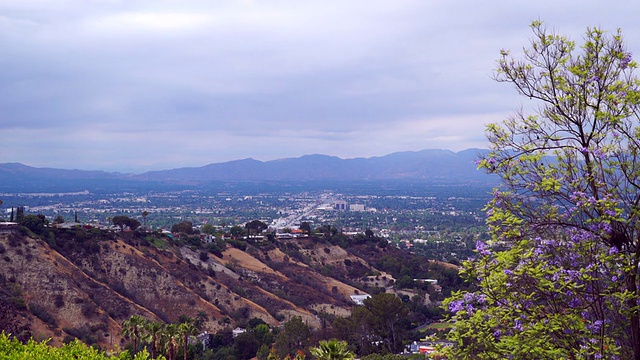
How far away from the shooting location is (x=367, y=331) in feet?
105

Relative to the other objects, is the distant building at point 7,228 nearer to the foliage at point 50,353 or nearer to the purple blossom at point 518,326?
the foliage at point 50,353

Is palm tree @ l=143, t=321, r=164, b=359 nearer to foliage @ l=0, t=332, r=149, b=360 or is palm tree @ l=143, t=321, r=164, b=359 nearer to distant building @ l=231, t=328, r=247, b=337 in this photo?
foliage @ l=0, t=332, r=149, b=360

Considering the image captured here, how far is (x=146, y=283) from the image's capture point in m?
43.6

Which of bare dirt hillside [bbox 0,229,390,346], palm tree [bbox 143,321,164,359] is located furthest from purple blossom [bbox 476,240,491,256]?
bare dirt hillside [bbox 0,229,390,346]

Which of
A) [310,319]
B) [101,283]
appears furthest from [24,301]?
[310,319]

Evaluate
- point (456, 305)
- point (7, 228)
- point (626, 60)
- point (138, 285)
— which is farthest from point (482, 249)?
point (7, 228)

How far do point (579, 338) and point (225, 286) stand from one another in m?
42.5

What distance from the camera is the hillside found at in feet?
118

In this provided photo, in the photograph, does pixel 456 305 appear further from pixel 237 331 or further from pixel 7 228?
pixel 7 228

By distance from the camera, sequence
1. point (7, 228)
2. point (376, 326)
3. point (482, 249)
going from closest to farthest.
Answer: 1. point (482, 249)
2. point (376, 326)
3. point (7, 228)

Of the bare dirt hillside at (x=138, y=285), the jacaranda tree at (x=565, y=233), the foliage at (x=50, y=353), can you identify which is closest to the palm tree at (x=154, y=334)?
the foliage at (x=50, y=353)

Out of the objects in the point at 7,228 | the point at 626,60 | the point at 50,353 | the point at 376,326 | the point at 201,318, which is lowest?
the point at 201,318

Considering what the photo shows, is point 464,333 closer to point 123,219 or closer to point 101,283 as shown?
point 101,283

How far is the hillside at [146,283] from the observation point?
118 feet
